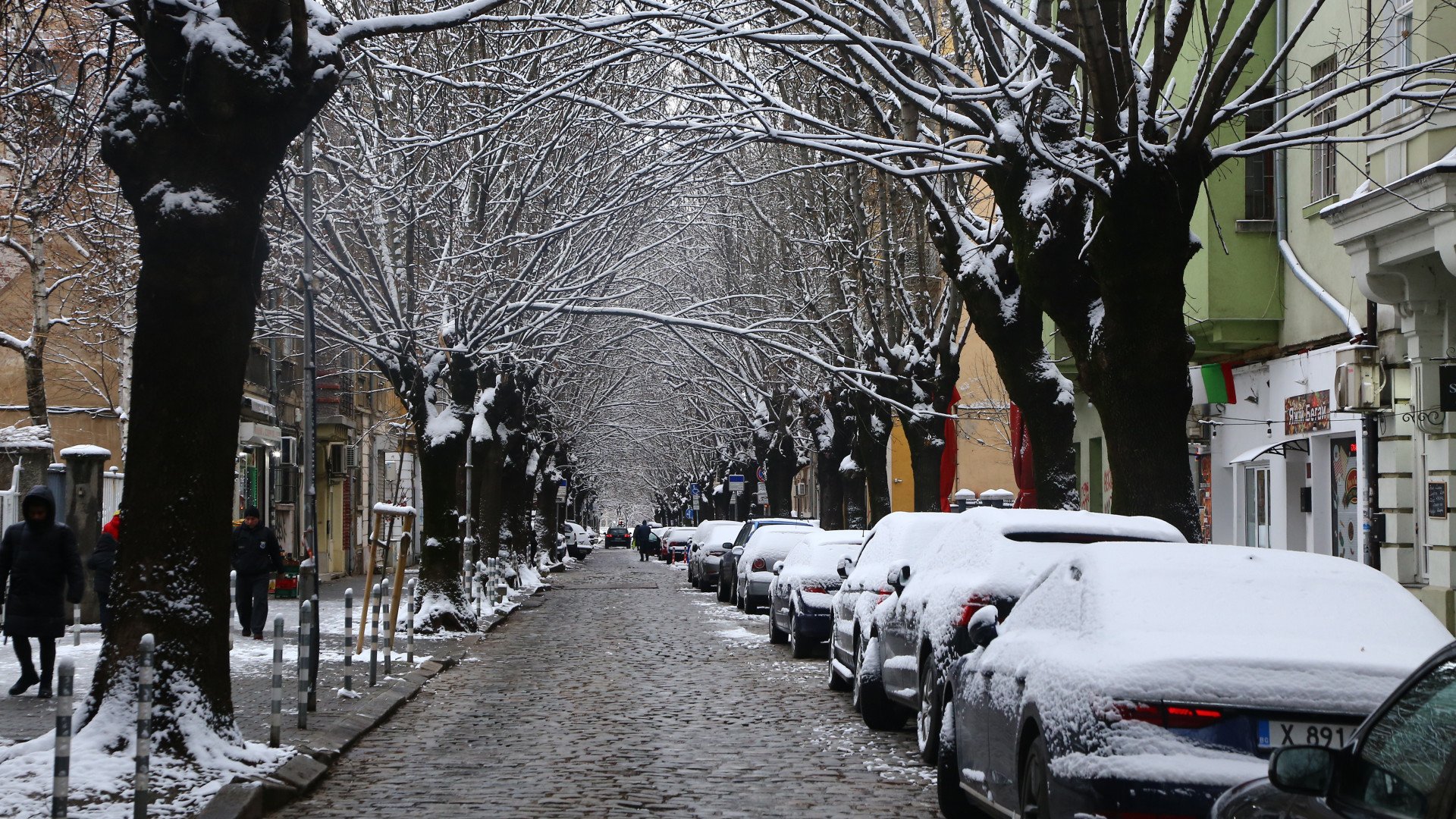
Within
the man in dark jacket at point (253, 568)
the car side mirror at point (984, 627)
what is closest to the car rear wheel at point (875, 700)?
the car side mirror at point (984, 627)

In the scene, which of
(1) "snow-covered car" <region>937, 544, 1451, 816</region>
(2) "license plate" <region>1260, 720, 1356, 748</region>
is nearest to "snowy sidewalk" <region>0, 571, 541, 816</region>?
(1) "snow-covered car" <region>937, 544, 1451, 816</region>

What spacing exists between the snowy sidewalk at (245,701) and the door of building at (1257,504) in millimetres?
12085

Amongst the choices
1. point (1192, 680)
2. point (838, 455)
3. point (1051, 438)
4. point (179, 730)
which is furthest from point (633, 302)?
point (1192, 680)

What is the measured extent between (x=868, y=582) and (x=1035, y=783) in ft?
28.6

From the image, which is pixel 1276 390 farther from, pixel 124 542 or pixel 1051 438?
pixel 124 542

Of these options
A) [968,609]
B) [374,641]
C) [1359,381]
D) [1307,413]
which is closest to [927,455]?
[1307,413]

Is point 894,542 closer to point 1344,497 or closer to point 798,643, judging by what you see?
point 798,643

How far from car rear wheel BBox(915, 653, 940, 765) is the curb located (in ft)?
12.3

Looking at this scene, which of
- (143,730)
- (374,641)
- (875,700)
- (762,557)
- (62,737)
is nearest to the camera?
(62,737)

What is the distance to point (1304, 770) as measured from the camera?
14.2 feet

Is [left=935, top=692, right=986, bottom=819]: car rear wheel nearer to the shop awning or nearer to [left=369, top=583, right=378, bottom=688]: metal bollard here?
[left=369, top=583, right=378, bottom=688]: metal bollard

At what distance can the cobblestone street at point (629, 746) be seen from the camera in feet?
33.0

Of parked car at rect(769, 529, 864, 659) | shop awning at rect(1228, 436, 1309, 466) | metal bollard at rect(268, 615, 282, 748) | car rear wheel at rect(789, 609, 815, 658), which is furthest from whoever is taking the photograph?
shop awning at rect(1228, 436, 1309, 466)

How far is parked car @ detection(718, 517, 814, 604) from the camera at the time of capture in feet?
114
